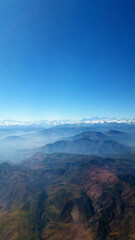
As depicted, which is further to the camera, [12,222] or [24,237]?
[12,222]

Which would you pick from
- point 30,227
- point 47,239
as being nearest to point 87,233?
point 47,239

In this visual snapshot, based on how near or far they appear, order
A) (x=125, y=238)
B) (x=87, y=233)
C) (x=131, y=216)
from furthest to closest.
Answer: (x=131, y=216) → (x=87, y=233) → (x=125, y=238)

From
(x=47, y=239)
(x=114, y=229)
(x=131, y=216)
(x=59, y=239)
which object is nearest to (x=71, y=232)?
(x=59, y=239)

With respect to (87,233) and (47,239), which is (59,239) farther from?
(87,233)

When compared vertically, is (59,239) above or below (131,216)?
below

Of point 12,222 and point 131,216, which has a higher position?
point 131,216

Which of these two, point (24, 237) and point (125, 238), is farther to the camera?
point (24, 237)

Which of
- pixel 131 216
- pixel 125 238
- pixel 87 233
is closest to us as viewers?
pixel 125 238

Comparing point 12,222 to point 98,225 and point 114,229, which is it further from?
point 114,229

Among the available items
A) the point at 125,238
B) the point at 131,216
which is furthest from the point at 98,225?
the point at 131,216
